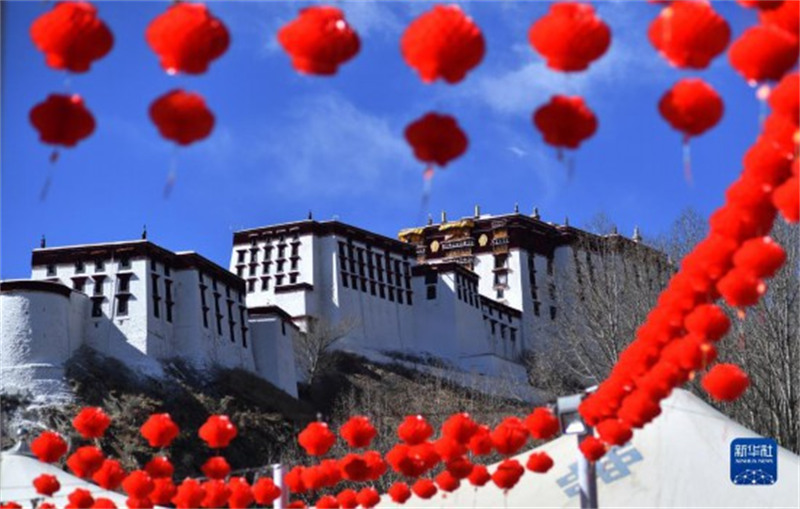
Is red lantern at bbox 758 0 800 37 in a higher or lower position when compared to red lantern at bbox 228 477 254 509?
higher

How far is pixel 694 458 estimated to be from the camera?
12195mm

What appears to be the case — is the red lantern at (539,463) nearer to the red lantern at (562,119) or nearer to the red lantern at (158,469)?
the red lantern at (158,469)

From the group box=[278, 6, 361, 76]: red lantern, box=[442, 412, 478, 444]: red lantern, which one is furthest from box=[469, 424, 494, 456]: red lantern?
box=[278, 6, 361, 76]: red lantern

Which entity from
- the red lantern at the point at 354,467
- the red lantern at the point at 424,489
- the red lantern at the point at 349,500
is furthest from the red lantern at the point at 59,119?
the red lantern at the point at 424,489

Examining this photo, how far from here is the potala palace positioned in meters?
39.2

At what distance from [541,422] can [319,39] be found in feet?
20.1

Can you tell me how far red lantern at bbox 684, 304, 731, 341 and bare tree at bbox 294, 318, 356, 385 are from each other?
40.6m

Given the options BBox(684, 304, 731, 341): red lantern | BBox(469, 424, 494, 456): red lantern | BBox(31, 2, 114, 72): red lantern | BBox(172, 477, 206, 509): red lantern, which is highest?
BBox(31, 2, 114, 72): red lantern

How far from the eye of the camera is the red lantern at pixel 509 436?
11.2m

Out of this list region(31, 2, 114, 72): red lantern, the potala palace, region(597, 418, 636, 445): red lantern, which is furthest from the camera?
the potala palace

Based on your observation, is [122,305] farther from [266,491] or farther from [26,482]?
[266,491]

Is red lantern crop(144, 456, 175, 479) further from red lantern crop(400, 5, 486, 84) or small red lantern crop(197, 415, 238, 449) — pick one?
red lantern crop(400, 5, 486, 84)

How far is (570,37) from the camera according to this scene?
558cm

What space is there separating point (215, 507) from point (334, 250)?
138ft
